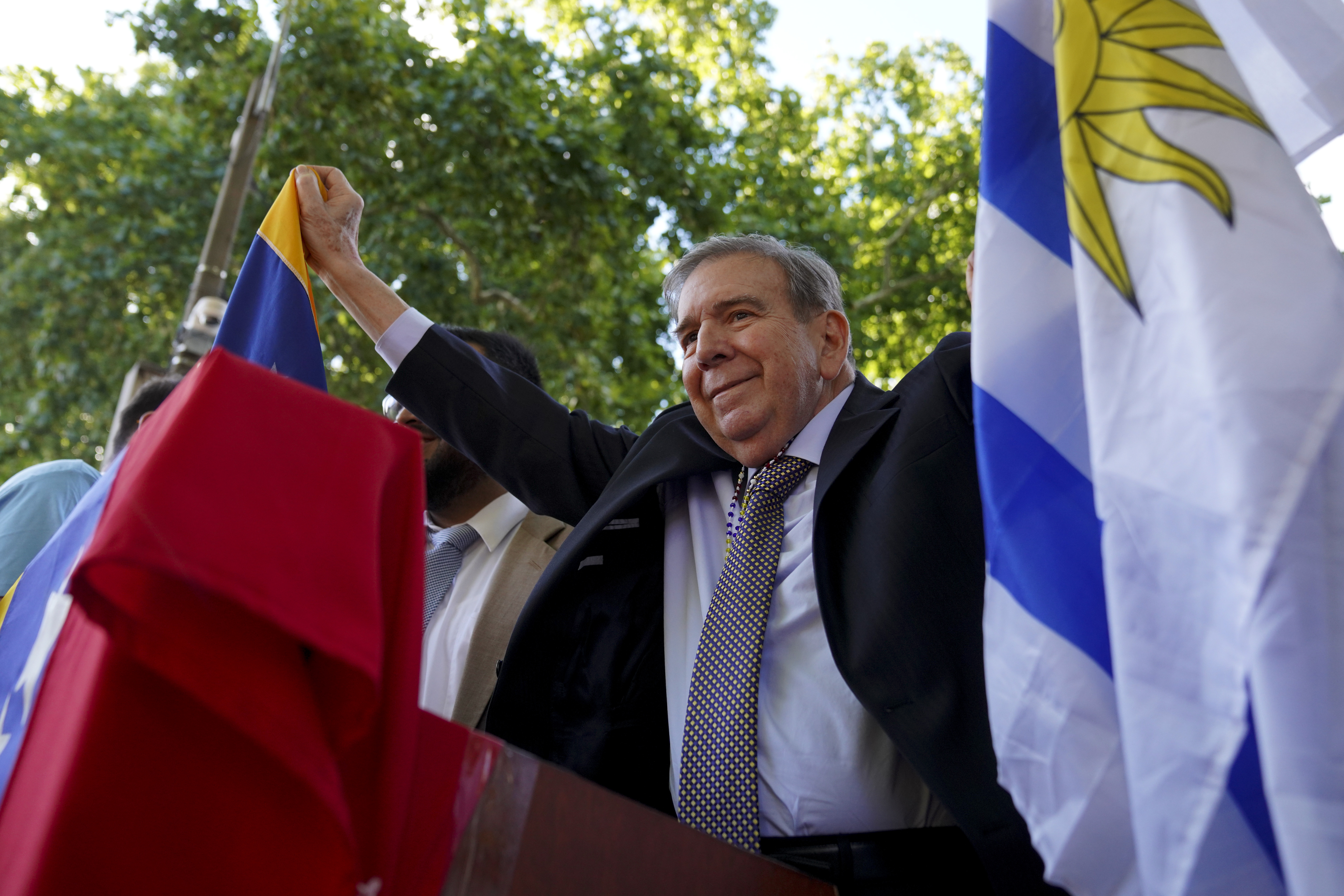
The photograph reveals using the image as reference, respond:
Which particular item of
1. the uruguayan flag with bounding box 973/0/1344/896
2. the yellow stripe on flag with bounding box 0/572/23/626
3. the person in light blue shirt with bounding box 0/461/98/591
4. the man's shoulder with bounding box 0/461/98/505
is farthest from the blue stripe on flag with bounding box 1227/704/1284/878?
the man's shoulder with bounding box 0/461/98/505

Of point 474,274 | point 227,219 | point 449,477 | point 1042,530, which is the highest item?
point 474,274

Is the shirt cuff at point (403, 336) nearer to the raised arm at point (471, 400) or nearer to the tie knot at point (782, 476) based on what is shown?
the raised arm at point (471, 400)

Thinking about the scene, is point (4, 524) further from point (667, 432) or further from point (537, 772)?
point (537, 772)

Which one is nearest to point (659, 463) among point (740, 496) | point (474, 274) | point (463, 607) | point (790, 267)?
point (740, 496)

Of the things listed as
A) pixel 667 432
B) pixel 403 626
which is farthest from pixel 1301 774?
pixel 667 432

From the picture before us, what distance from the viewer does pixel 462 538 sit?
3.20 meters

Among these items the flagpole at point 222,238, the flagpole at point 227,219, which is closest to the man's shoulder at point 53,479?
the flagpole at point 222,238

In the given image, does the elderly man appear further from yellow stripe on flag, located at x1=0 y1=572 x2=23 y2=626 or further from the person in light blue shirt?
the person in light blue shirt

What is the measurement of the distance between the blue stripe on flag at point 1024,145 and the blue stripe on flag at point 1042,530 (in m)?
0.25

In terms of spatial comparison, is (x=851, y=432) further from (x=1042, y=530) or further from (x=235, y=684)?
(x=235, y=684)

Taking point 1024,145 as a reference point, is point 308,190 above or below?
above

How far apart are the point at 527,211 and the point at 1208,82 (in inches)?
281

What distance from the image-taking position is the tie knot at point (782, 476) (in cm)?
226

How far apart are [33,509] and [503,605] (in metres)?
1.37
